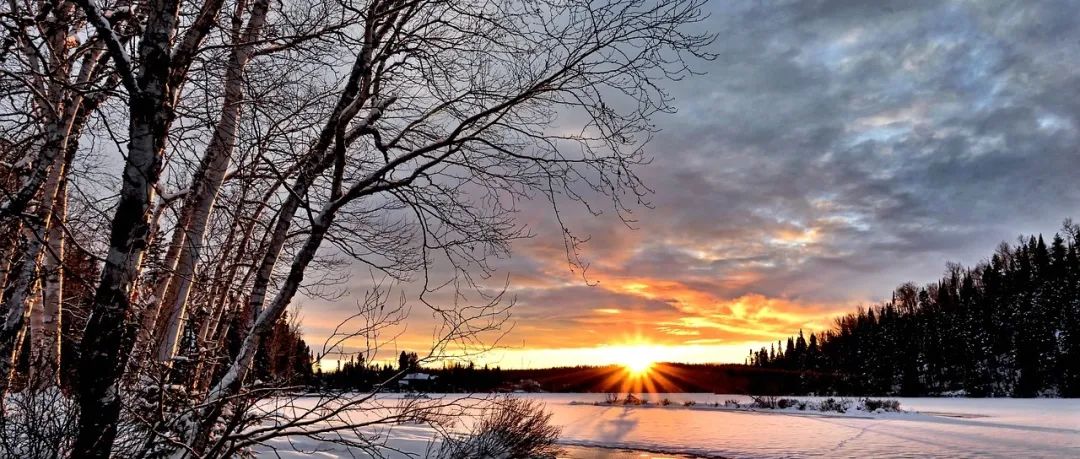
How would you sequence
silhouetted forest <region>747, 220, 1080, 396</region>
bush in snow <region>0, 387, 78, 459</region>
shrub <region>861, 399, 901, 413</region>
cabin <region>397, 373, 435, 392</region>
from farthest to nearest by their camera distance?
silhouetted forest <region>747, 220, 1080, 396</region>
shrub <region>861, 399, 901, 413</region>
cabin <region>397, 373, 435, 392</region>
bush in snow <region>0, 387, 78, 459</region>

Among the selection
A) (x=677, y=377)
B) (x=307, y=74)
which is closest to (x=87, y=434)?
(x=307, y=74)

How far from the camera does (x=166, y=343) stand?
6395 mm

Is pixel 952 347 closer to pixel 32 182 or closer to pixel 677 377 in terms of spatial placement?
pixel 677 377

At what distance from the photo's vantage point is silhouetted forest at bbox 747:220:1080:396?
6650cm

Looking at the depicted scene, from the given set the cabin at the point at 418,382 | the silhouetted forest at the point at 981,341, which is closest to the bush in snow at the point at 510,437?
the cabin at the point at 418,382

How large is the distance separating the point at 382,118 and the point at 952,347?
88569mm

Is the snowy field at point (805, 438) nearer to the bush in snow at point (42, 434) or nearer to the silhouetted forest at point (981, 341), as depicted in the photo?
the bush in snow at point (42, 434)

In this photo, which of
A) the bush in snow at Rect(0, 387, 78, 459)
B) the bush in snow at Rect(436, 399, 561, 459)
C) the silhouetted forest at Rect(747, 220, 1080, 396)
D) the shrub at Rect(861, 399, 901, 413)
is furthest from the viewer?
the silhouetted forest at Rect(747, 220, 1080, 396)

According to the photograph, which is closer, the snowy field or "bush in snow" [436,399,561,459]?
"bush in snow" [436,399,561,459]

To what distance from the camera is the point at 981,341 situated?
2948 inches

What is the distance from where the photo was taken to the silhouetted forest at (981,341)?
66.5m

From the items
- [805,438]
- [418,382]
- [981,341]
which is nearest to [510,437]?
[418,382]

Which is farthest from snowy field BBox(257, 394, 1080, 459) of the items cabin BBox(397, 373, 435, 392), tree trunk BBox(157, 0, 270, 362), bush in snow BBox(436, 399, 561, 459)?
tree trunk BBox(157, 0, 270, 362)

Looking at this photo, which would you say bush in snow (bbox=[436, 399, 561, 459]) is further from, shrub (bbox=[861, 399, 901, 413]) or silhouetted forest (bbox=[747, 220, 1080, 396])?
silhouetted forest (bbox=[747, 220, 1080, 396])
